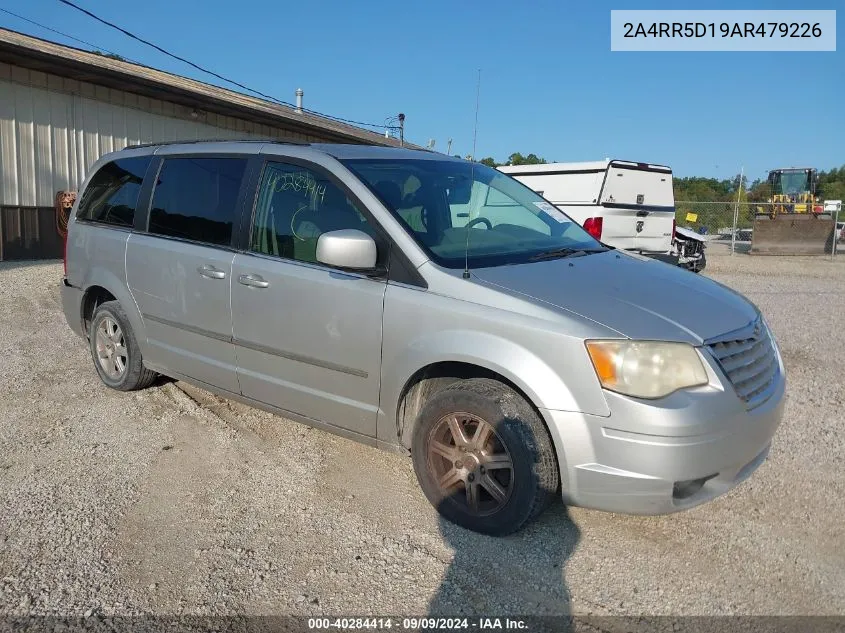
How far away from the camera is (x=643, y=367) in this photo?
2867mm

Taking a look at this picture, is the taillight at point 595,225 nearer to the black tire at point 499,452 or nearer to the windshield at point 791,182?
the black tire at point 499,452

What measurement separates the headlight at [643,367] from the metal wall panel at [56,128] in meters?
12.7

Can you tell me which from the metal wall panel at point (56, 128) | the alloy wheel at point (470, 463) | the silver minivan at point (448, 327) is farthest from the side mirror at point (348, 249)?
the metal wall panel at point (56, 128)

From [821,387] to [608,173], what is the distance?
7.25 meters

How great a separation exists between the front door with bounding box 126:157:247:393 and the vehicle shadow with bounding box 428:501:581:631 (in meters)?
1.87

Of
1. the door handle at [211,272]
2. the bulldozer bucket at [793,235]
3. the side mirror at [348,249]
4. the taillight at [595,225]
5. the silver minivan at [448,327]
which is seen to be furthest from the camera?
the bulldozer bucket at [793,235]

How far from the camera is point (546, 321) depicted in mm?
3008

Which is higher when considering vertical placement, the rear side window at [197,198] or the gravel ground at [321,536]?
the rear side window at [197,198]

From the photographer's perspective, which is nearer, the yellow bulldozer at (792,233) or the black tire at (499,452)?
the black tire at (499,452)

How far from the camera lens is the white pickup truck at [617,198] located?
40.4ft

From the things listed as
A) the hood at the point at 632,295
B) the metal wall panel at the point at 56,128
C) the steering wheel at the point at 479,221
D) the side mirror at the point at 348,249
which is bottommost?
the hood at the point at 632,295

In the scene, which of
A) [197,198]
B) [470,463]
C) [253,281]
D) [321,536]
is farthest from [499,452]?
[197,198]

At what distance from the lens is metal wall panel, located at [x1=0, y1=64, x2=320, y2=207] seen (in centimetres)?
1227

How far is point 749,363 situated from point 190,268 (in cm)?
327
